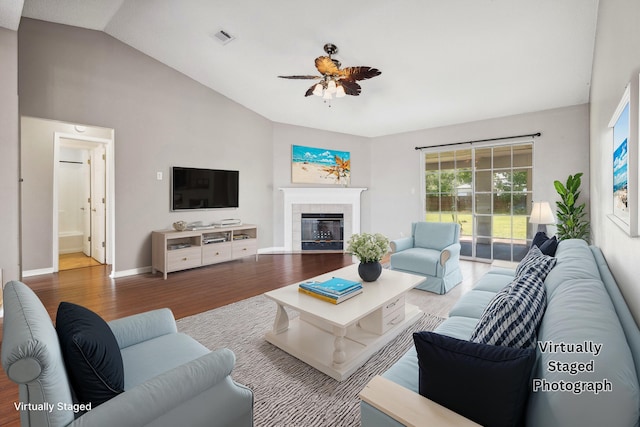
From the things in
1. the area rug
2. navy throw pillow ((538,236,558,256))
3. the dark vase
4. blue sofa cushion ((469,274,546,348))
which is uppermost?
navy throw pillow ((538,236,558,256))

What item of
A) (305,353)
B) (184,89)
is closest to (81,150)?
(184,89)

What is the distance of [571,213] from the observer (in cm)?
418

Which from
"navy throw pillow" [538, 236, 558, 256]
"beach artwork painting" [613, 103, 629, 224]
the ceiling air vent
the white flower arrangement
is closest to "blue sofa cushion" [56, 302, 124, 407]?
the white flower arrangement

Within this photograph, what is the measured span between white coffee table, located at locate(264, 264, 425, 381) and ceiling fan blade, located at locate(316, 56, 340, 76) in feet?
7.07

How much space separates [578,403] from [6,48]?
474 cm

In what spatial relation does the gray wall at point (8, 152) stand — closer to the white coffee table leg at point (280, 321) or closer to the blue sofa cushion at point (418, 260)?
the white coffee table leg at point (280, 321)

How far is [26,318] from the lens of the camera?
0.98 meters

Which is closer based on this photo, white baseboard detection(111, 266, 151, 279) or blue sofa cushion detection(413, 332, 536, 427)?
blue sofa cushion detection(413, 332, 536, 427)

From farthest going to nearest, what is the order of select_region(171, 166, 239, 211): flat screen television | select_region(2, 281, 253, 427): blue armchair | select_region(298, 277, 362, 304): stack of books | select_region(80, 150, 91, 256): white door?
select_region(80, 150, 91, 256): white door
select_region(171, 166, 239, 211): flat screen television
select_region(298, 277, 362, 304): stack of books
select_region(2, 281, 253, 427): blue armchair

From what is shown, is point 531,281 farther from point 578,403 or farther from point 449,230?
point 449,230

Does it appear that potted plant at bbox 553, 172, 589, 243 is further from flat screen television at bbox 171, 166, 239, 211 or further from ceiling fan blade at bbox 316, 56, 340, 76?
flat screen television at bbox 171, 166, 239, 211

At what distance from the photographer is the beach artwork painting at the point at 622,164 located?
132 cm

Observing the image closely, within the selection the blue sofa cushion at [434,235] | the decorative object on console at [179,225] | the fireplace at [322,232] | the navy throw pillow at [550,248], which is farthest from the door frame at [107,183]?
the navy throw pillow at [550,248]

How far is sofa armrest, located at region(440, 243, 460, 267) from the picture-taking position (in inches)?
139
